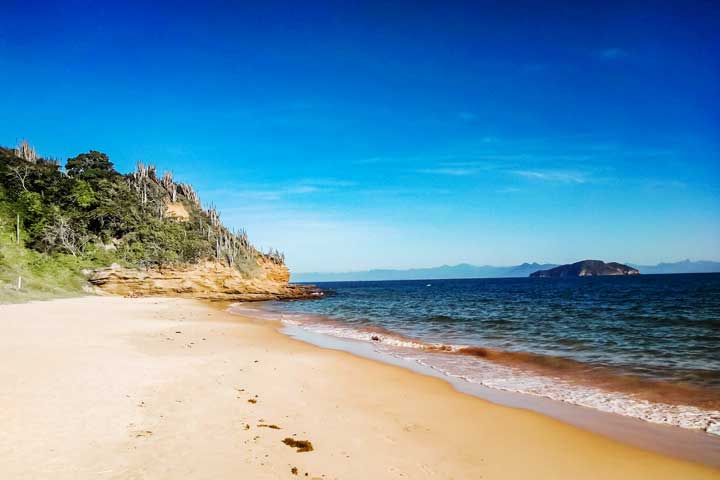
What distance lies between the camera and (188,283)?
52.4 m

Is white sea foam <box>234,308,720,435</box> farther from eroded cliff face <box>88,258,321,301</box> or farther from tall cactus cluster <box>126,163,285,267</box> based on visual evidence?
tall cactus cluster <box>126,163,285,267</box>

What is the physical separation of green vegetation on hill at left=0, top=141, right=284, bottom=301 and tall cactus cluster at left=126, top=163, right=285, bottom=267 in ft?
1.59

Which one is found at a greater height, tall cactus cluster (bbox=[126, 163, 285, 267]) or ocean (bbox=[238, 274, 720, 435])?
tall cactus cluster (bbox=[126, 163, 285, 267])

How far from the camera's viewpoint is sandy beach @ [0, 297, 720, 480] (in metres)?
5.25

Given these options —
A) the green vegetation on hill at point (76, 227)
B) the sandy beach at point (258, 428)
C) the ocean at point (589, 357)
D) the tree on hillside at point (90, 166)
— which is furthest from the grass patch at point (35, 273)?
the sandy beach at point (258, 428)

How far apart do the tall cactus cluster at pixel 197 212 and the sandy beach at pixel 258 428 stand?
186 ft

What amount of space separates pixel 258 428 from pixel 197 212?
272 ft

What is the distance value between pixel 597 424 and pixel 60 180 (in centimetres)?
6189

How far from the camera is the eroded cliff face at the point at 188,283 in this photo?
4569 cm

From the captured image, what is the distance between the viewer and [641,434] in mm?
7535

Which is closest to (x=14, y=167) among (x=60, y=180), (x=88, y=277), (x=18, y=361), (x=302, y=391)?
(x=60, y=180)

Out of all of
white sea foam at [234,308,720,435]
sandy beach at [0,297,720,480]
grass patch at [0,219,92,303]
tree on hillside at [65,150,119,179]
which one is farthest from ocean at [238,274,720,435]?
tree on hillside at [65,150,119,179]

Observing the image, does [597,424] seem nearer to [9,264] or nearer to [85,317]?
[85,317]

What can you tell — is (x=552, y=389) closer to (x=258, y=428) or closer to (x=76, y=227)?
(x=258, y=428)
